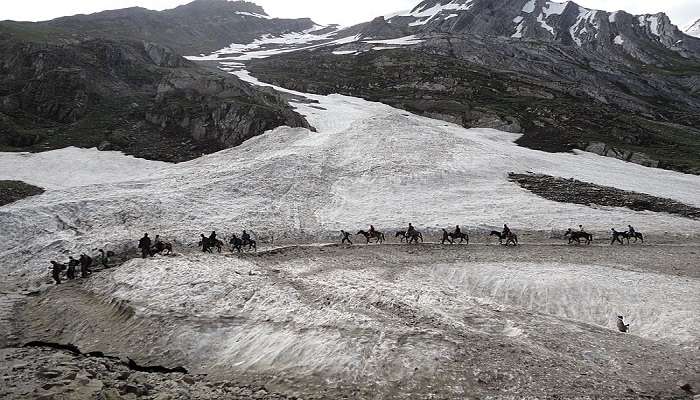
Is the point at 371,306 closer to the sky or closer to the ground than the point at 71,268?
closer to the sky

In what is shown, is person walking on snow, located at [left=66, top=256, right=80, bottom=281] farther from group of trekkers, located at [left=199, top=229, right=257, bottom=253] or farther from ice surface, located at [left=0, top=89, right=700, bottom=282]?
group of trekkers, located at [left=199, top=229, right=257, bottom=253]

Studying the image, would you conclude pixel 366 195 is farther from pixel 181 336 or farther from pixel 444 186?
pixel 181 336

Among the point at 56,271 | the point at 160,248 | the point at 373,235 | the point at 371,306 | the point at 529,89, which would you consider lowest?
the point at 56,271

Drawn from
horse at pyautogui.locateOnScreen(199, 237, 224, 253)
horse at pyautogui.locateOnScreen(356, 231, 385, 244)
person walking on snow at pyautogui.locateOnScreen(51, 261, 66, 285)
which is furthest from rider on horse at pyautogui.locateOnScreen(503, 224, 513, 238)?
person walking on snow at pyautogui.locateOnScreen(51, 261, 66, 285)

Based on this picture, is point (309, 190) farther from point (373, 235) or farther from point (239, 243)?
point (239, 243)

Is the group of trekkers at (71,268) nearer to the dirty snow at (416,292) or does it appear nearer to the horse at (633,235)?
the dirty snow at (416,292)

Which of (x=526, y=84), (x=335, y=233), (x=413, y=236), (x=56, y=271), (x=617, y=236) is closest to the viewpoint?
(x=56, y=271)

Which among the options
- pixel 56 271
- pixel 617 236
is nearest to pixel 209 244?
pixel 56 271
